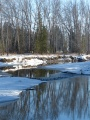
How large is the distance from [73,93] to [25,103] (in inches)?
169

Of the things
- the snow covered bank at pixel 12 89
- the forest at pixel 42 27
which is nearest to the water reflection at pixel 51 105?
the snow covered bank at pixel 12 89

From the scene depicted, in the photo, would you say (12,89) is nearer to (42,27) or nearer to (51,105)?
(51,105)

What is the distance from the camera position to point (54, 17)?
247ft

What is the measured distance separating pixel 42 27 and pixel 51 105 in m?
54.0

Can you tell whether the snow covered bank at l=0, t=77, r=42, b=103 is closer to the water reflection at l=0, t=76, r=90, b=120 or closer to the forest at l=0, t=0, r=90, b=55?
the water reflection at l=0, t=76, r=90, b=120

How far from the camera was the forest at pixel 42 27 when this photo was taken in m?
65.9

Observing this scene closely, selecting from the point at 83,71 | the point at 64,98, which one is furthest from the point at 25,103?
the point at 83,71

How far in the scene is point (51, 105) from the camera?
14547 mm

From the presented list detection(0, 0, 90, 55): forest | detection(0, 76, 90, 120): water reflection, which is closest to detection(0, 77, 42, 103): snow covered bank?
detection(0, 76, 90, 120): water reflection

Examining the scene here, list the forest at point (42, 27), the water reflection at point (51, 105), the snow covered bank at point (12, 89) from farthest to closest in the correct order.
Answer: the forest at point (42, 27) < the snow covered bank at point (12, 89) < the water reflection at point (51, 105)

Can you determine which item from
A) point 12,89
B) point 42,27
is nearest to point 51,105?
point 12,89

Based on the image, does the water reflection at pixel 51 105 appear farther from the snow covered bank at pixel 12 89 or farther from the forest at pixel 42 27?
the forest at pixel 42 27

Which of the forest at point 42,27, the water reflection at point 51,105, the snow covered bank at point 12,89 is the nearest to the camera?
the water reflection at point 51,105

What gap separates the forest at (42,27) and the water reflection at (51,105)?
1578 inches
